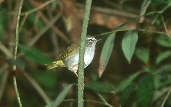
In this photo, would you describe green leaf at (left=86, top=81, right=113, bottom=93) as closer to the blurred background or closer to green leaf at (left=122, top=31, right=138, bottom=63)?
the blurred background

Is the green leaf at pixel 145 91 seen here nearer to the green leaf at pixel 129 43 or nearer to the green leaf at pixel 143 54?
the green leaf at pixel 129 43

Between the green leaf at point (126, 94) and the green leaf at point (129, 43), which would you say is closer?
the green leaf at point (129, 43)

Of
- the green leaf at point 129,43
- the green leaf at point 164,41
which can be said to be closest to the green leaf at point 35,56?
the green leaf at point 129,43

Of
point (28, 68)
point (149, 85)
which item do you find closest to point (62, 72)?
point (28, 68)

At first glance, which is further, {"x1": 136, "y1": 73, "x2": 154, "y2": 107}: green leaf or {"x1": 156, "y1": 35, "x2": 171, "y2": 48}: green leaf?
{"x1": 156, "y1": 35, "x2": 171, "y2": 48}: green leaf

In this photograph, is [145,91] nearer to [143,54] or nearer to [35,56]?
[35,56]

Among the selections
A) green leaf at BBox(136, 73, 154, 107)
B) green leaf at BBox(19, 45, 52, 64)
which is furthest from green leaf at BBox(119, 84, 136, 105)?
green leaf at BBox(19, 45, 52, 64)

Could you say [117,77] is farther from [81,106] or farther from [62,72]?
[81,106]

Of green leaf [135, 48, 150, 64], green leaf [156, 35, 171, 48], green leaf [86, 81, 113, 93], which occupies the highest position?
green leaf [156, 35, 171, 48]
